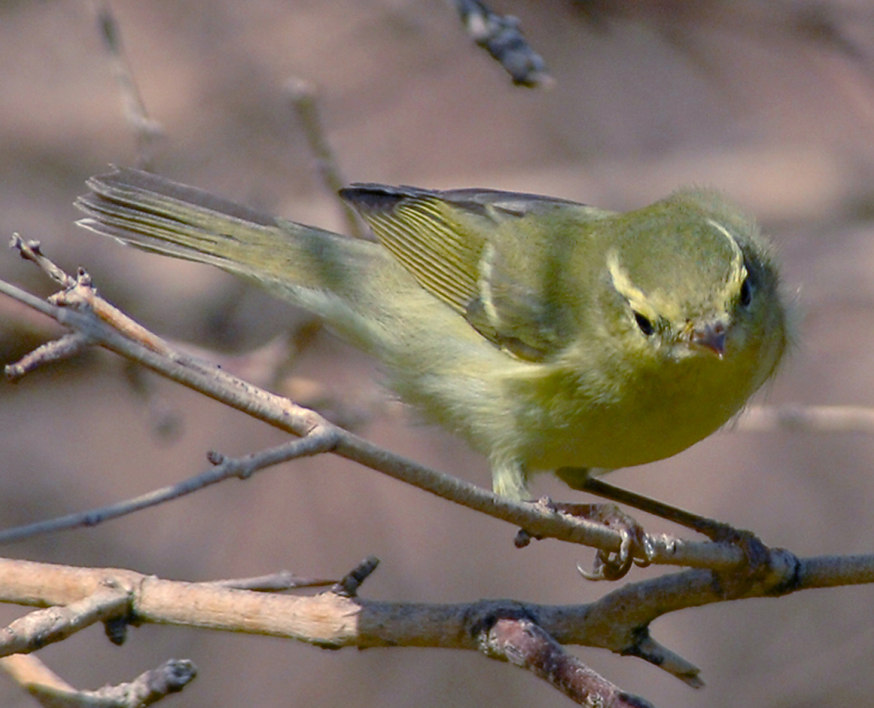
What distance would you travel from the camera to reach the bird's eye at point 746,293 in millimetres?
2930

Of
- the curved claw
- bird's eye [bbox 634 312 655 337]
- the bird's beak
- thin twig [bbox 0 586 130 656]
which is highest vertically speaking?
→ bird's eye [bbox 634 312 655 337]

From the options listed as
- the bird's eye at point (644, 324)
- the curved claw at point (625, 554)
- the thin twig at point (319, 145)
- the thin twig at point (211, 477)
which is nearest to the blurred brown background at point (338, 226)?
the thin twig at point (319, 145)

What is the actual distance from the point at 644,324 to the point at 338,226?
2.45 metres

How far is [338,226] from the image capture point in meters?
5.17

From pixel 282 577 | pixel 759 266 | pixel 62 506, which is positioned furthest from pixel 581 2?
pixel 282 577

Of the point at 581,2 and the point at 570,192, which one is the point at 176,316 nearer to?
the point at 570,192

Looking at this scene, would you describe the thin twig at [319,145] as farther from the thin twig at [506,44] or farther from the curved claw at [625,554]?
the curved claw at [625,554]

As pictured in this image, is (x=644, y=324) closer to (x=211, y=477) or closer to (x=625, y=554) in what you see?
(x=625, y=554)

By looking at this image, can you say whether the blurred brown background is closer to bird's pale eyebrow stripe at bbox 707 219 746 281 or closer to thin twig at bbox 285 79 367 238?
thin twig at bbox 285 79 367 238

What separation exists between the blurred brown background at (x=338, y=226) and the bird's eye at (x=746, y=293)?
5.46 ft

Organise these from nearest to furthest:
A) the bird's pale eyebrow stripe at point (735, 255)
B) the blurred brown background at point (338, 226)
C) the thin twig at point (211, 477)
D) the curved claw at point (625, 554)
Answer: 1. the thin twig at point (211, 477)
2. the curved claw at point (625, 554)
3. the bird's pale eyebrow stripe at point (735, 255)
4. the blurred brown background at point (338, 226)

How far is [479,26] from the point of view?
2.76 m

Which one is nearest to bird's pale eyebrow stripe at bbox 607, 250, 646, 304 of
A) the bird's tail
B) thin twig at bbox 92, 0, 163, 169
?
the bird's tail

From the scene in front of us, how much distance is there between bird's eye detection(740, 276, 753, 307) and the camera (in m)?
2.93
